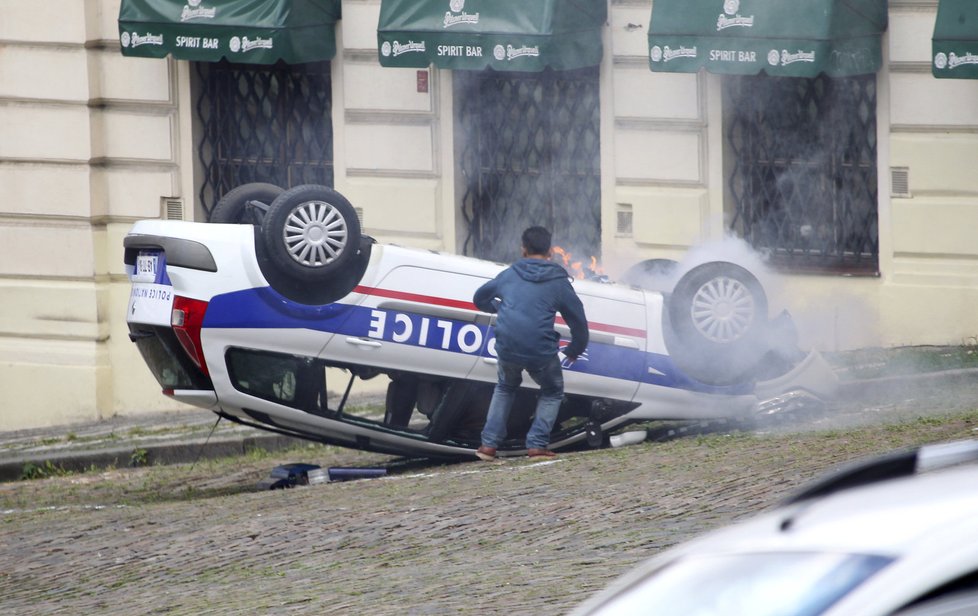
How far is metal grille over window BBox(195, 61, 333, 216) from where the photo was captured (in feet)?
48.4

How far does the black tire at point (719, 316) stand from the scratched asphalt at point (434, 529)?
502mm

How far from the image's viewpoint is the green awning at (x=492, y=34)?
42.5ft

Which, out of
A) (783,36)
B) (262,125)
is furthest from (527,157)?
(783,36)

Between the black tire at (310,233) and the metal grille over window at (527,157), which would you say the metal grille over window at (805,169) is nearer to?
the metal grille over window at (527,157)

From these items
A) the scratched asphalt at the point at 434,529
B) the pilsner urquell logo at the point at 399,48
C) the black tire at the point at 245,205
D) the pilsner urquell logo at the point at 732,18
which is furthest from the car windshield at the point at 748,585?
the pilsner urquell logo at the point at 399,48

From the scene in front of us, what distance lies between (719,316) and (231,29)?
618 cm

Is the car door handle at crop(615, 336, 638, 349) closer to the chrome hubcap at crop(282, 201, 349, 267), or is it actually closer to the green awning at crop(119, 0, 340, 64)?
the chrome hubcap at crop(282, 201, 349, 267)

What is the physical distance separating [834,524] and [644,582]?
0.53 metres

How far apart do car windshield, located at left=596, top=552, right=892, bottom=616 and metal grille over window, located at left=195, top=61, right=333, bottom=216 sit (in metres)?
11.7

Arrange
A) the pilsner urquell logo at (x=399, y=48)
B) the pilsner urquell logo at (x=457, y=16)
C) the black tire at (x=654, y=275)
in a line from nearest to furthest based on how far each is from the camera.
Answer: the black tire at (x=654, y=275)
the pilsner urquell logo at (x=457, y=16)
the pilsner urquell logo at (x=399, y=48)

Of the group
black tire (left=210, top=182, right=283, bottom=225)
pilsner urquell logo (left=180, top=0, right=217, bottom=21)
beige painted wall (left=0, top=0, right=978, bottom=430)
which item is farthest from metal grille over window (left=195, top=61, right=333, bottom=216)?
black tire (left=210, top=182, right=283, bottom=225)

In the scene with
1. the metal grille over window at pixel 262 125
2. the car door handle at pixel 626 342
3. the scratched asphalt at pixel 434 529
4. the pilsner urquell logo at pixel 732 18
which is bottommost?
the scratched asphalt at pixel 434 529

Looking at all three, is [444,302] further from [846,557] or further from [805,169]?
[846,557]

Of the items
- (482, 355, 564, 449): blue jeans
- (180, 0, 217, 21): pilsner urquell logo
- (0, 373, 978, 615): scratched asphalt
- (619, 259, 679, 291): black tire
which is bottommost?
(0, 373, 978, 615): scratched asphalt
